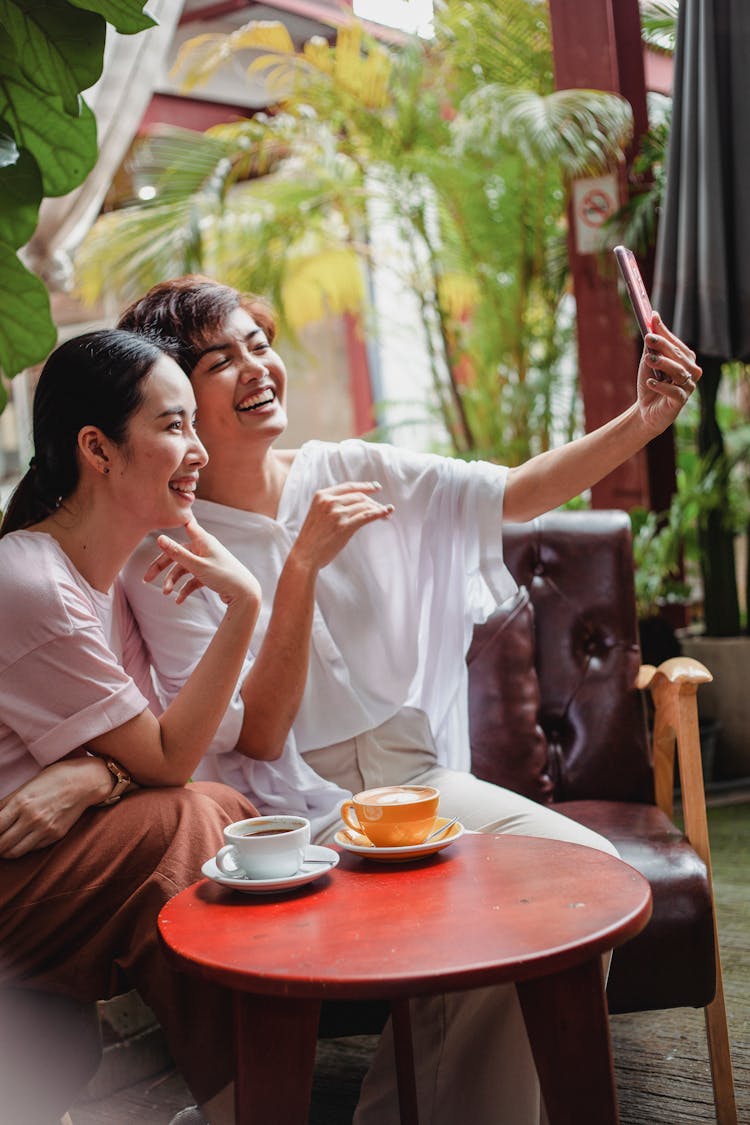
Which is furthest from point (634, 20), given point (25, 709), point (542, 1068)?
point (542, 1068)

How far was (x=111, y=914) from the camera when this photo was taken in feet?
5.05

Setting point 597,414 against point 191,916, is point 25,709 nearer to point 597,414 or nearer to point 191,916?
point 191,916

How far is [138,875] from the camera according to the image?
1523 millimetres

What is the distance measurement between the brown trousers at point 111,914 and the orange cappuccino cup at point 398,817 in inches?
9.0

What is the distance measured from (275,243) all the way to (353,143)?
1.59 feet

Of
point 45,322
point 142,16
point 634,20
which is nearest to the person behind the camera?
point 142,16

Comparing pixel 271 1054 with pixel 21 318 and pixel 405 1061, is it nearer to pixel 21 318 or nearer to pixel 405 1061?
pixel 405 1061

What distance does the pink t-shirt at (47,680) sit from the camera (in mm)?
1562

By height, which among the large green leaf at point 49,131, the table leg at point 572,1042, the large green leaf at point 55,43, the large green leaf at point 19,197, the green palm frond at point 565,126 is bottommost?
the table leg at point 572,1042

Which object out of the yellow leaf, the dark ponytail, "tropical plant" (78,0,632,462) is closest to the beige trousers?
the dark ponytail

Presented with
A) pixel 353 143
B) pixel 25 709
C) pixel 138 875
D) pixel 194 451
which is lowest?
pixel 138 875

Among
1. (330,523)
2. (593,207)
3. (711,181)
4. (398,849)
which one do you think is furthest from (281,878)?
(593,207)

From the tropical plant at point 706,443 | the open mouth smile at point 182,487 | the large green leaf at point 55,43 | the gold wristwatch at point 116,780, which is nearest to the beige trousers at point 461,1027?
the gold wristwatch at point 116,780

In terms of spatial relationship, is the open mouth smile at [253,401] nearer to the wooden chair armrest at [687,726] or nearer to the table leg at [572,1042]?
the wooden chair armrest at [687,726]
